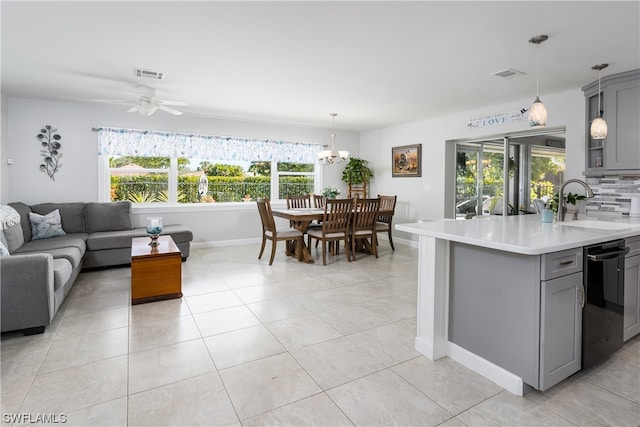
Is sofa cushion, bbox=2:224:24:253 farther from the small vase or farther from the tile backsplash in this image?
the tile backsplash

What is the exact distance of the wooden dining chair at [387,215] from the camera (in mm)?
5625

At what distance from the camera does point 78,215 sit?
15.7ft

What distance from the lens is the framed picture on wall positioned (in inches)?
246

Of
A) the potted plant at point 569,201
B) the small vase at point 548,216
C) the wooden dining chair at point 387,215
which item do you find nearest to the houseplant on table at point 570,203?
the potted plant at point 569,201

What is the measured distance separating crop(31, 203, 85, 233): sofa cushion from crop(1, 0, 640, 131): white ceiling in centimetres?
149

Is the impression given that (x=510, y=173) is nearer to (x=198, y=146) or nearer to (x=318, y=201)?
(x=318, y=201)

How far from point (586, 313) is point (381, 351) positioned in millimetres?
1251

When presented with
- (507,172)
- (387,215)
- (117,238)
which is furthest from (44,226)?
(507,172)

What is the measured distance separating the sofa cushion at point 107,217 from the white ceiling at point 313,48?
1.54 m

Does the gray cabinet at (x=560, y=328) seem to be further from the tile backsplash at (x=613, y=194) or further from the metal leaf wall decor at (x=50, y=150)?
the metal leaf wall decor at (x=50, y=150)

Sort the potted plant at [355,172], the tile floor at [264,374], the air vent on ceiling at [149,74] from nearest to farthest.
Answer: the tile floor at [264,374] → the air vent on ceiling at [149,74] → the potted plant at [355,172]

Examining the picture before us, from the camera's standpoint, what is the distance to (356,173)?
698 cm

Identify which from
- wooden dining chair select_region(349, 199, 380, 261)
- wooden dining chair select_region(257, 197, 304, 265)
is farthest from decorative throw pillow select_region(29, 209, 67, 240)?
wooden dining chair select_region(349, 199, 380, 261)

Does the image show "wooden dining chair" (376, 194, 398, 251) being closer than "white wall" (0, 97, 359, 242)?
No
